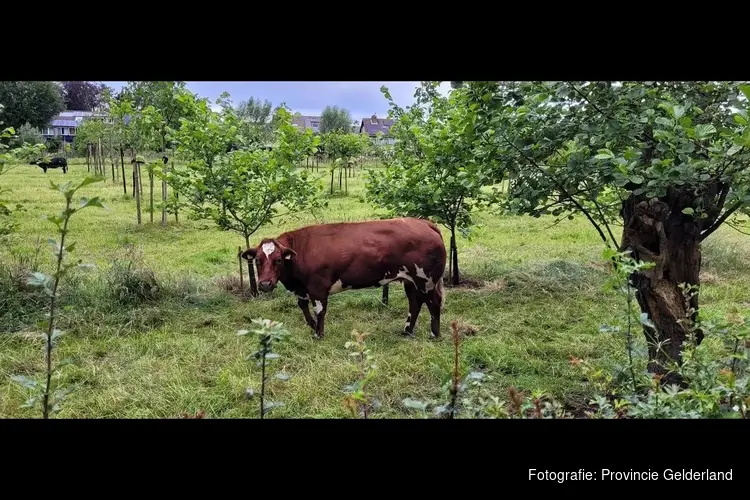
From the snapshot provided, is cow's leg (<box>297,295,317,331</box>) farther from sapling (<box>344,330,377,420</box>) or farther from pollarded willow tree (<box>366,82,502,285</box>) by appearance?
sapling (<box>344,330,377,420</box>)

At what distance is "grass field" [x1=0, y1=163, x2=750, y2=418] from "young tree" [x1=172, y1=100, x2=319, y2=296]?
1.13m

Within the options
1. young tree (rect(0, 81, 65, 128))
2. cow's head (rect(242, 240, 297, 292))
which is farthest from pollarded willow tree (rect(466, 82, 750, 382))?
young tree (rect(0, 81, 65, 128))

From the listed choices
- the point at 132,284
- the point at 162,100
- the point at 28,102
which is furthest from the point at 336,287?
the point at 28,102

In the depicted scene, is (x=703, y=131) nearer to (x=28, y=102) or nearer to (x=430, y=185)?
(x=430, y=185)

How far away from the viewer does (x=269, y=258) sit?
5027 millimetres

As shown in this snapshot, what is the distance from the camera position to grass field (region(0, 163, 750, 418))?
3.68 m

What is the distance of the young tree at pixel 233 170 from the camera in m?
6.07

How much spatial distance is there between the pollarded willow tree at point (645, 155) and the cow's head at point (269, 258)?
2595 millimetres

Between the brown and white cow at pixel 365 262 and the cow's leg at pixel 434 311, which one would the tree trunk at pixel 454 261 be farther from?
the cow's leg at pixel 434 311

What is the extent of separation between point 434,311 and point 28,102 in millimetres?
10074

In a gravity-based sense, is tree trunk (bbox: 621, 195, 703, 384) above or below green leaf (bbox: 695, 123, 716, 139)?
below

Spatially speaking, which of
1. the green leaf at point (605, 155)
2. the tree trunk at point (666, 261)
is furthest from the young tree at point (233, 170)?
the green leaf at point (605, 155)
